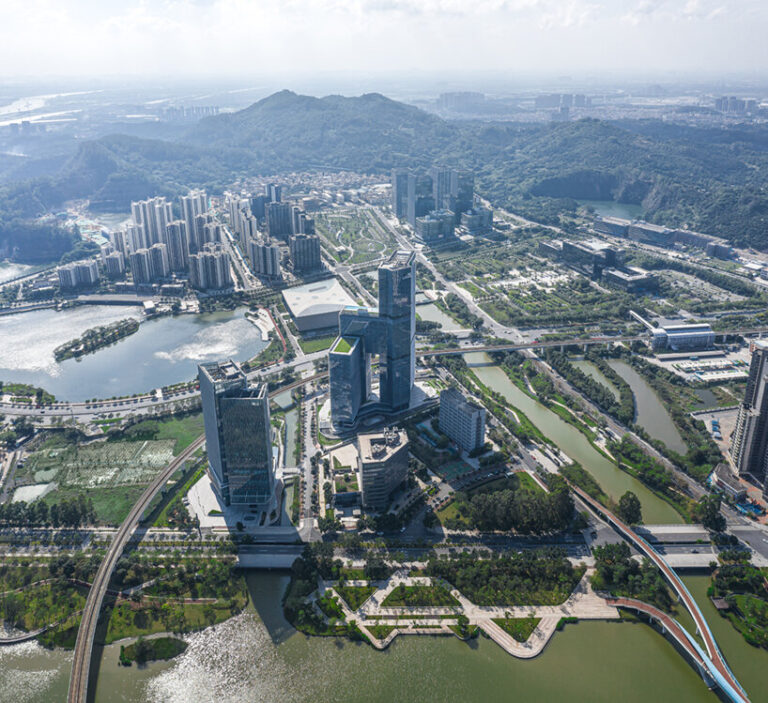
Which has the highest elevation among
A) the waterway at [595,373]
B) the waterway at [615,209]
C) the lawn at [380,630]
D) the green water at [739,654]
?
the waterway at [615,209]

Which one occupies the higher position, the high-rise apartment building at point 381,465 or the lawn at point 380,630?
the high-rise apartment building at point 381,465

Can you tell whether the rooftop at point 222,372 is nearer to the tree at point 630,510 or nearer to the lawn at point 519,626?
the lawn at point 519,626

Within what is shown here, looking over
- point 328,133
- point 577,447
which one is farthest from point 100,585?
point 328,133

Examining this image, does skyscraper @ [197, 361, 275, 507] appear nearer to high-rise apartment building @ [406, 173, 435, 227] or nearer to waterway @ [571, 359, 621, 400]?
waterway @ [571, 359, 621, 400]

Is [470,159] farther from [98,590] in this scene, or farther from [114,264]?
[98,590]

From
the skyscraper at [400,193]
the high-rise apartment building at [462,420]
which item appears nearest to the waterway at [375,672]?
the high-rise apartment building at [462,420]

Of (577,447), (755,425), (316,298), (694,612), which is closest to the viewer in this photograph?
(694,612)

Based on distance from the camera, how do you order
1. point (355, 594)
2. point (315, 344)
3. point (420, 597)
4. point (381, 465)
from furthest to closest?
point (315, 344), point (381, 465), point (355, 594), point (420, 597)
